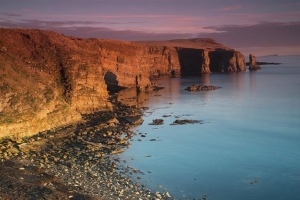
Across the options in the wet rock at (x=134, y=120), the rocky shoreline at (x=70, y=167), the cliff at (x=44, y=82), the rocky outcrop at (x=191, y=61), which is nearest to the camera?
the rocky shoreline at (x=70, y=167)

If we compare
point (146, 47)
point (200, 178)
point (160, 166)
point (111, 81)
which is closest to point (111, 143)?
point (160, 166)

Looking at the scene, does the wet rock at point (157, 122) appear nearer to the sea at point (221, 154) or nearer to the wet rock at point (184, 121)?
the sea at point (221, 154)

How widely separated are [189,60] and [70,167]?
4787 inches

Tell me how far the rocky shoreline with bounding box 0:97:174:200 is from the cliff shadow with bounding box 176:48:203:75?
109187 millimetres

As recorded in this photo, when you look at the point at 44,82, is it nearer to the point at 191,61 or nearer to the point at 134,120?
the point at 134,120

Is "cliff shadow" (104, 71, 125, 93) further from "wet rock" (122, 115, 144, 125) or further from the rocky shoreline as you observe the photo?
the rocky shoreline

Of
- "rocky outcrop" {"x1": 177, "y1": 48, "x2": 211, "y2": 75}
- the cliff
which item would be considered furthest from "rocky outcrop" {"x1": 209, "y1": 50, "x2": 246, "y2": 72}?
the cliff

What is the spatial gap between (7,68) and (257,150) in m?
21.8

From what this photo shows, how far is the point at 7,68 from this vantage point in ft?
96.1

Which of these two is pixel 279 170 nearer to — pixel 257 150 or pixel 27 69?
pixel 257 150

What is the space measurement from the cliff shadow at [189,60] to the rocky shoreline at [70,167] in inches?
4299

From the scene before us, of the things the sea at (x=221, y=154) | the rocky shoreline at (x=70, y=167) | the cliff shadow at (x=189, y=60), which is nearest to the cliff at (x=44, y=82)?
the rocky shoreline at (x=70, y=167)

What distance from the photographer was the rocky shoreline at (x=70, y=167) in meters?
15.9

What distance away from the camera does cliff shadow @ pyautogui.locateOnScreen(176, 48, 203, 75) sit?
136750 mm
